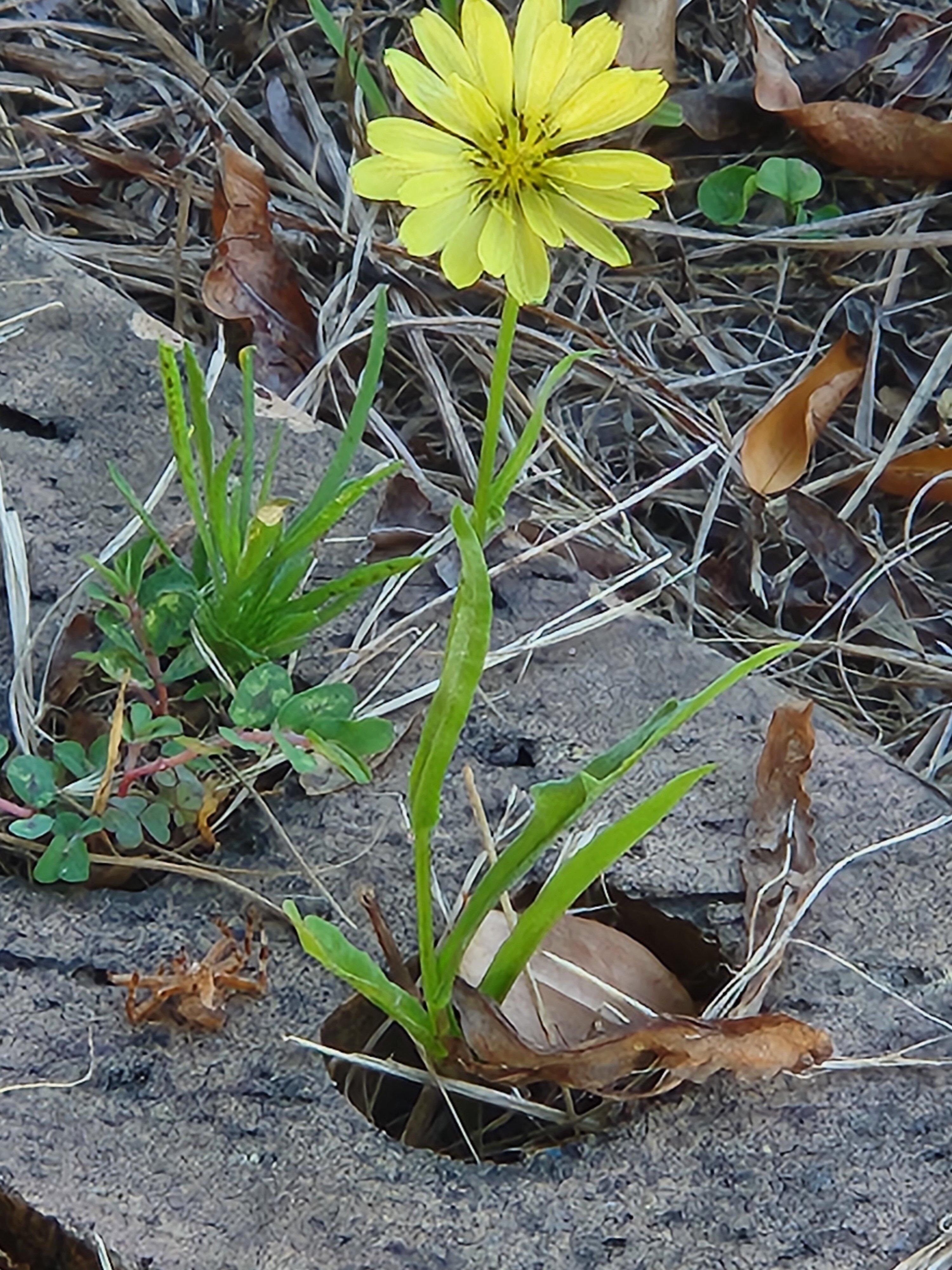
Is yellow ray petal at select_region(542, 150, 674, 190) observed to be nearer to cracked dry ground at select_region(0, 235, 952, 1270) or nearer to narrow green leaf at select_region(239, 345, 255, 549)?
narrow green leaf at select_region(239, 345, 255, 549)

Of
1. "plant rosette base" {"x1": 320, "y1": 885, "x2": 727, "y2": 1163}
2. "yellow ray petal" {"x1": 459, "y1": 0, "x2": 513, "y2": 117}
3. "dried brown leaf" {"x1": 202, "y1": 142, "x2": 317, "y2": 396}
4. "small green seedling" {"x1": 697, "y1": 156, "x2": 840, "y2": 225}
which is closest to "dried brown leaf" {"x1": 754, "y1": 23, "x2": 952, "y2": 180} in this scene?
"small green seedling" {"x1": 697, "y1": 156, "x2": 840, "y2": 225}

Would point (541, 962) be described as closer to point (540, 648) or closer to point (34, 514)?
point (540, 648)

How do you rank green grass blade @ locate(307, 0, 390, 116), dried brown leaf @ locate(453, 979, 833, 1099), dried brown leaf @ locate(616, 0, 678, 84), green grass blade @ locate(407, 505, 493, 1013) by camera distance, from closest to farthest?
green grass blade @ locate(407, 505, 493, 1013), dried brown leaf @ locate(453, 979, 833, 1099), green grass blade @ locate(307, 0, 390, 116), dried brown leaf @ locate(616, 0, 678, 84)

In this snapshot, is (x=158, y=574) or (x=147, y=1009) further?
(x=158, y=574)

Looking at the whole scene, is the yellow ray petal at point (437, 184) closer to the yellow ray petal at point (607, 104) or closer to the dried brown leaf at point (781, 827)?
the yellow ray petal at point (607, 104)

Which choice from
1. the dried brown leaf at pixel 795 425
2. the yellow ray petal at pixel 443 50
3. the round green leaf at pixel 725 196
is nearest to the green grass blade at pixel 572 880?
the yellow ray petal at pixel 443 50

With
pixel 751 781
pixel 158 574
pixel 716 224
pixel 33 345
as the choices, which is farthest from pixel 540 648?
pixel 716 224
